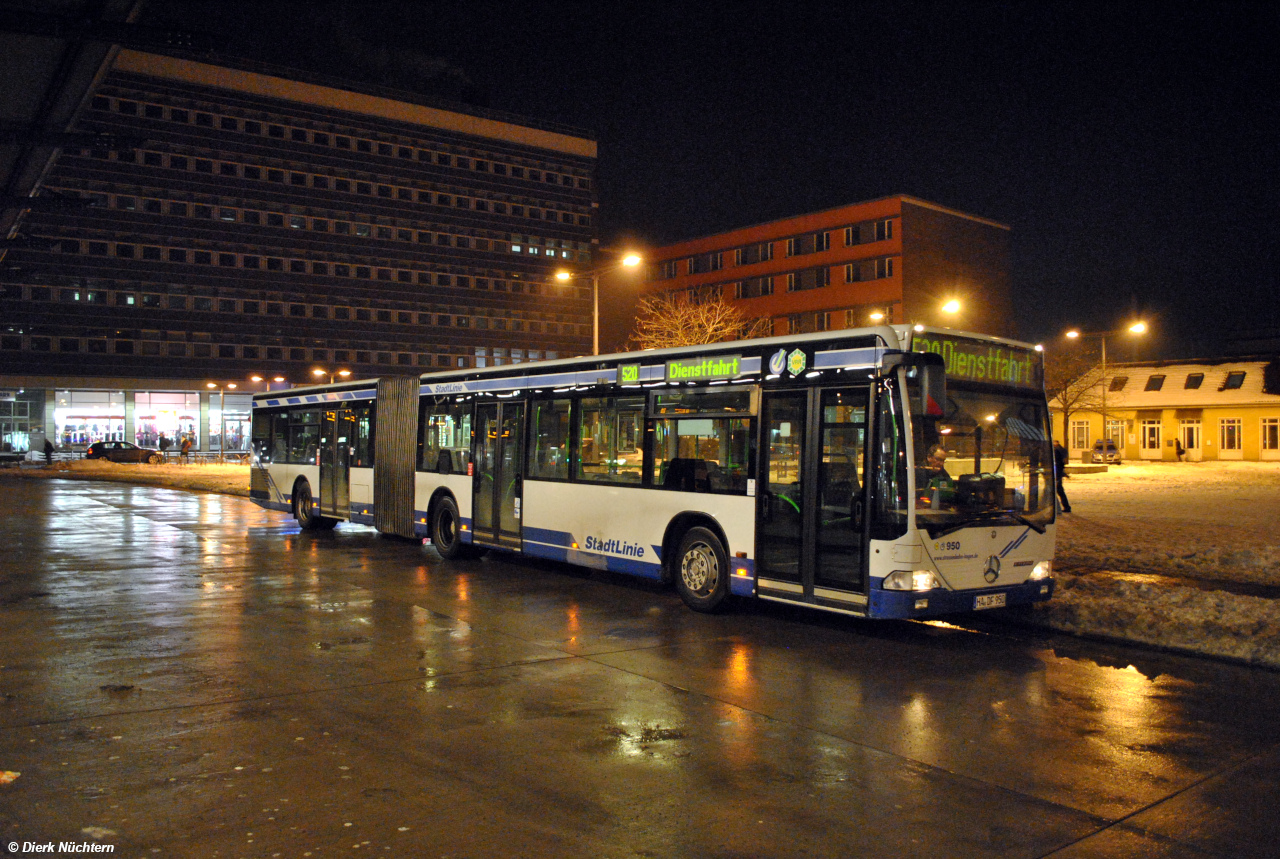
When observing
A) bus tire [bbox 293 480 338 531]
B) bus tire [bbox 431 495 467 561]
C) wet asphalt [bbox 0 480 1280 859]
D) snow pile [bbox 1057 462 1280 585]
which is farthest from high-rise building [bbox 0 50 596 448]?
wet asphalt [bbox 0 480 1280 859]

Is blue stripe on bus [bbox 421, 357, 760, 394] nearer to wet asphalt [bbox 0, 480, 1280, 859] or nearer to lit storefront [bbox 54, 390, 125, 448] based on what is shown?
wet asphalt [bbox 0, 480, 1280, 859]

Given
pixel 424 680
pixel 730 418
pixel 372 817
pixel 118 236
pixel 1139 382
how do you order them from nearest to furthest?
pixel 372 817 → pixel 424 680 → pixel 730 418 → pixel 1139 382 → pixel 118 236

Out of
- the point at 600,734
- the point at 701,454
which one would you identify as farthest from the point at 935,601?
the point at 600,734

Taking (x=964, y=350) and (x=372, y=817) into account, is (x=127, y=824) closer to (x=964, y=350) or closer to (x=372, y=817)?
(x=372, y=817)

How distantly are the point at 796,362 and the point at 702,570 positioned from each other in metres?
2.61

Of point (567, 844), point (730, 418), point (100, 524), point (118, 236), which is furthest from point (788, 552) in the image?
point (118, 236)

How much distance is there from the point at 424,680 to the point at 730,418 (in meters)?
4.64

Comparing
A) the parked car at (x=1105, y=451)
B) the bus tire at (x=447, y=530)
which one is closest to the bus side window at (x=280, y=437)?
the bus tire at (x=447, y=530)

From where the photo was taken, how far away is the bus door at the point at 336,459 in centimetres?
1942

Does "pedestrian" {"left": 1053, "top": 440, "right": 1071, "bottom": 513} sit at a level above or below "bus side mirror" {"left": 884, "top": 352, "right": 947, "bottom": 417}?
below

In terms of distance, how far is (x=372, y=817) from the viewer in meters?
4.93

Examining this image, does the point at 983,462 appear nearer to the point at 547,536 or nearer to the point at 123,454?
the point at 547,536

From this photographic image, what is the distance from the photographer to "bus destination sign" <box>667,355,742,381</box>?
1116 cm

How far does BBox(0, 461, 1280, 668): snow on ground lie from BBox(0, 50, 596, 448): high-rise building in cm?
5948
